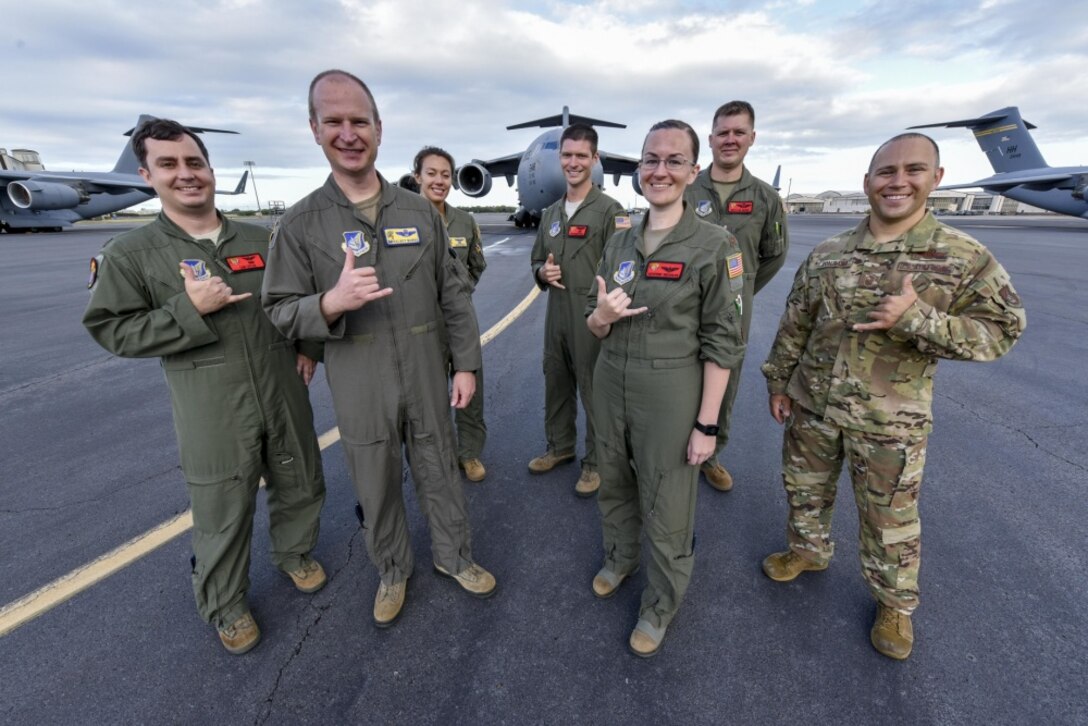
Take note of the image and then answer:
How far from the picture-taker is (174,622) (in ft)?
7.35

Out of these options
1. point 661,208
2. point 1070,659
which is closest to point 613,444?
point 661,208

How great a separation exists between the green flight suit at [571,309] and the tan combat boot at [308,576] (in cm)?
174

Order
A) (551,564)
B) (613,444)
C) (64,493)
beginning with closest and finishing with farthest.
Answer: (613,444)
(551,564)
(64,493)

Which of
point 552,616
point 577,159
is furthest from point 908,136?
point 552,616

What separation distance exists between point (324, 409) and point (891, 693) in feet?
14.4

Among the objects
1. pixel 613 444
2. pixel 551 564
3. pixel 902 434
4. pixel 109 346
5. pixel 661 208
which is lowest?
pixel 551 564

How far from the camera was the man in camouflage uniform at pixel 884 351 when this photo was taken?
1.78m

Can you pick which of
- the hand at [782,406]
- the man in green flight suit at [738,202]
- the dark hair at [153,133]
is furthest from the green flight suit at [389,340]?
the man in green flight suit at [738,202]

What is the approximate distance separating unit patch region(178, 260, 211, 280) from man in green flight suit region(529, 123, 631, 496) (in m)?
1.98

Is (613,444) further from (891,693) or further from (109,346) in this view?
(109,346)

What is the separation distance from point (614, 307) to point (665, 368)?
359 mm

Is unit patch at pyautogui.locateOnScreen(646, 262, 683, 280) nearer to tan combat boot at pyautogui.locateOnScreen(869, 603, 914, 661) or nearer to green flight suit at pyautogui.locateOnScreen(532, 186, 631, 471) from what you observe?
green flight suit at pyautogui.locateOnScreen(532, 186, 631, 471)

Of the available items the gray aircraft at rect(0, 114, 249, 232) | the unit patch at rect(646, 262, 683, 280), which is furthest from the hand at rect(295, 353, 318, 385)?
the gray aircraft at rect(0, 114, 249, 232)

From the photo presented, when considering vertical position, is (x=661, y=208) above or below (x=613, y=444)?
above
